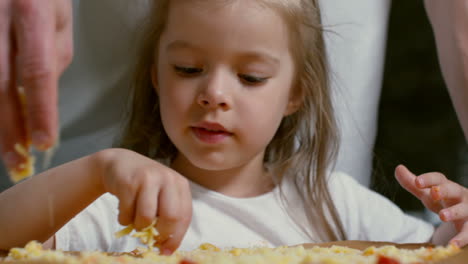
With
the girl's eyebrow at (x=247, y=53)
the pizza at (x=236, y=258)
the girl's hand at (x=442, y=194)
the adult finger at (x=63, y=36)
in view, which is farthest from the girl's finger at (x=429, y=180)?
the adult finger at (x=63, y=36)

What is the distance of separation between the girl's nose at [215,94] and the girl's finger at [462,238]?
0.37 metres

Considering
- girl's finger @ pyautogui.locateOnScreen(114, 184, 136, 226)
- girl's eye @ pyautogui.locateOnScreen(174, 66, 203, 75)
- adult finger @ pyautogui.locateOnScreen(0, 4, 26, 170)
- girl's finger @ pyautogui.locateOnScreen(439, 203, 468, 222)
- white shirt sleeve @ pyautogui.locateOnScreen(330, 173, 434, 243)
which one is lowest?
white shirt sleeve @ pyautogui.locateOnScreen(330, 173, 434, 243)

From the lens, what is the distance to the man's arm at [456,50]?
3.65 ft

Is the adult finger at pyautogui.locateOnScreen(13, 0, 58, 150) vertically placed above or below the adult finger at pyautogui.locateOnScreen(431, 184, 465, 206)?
above

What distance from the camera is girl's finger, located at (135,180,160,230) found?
2.23 ft

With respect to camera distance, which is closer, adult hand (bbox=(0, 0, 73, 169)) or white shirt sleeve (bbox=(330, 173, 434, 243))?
adult hand (bbox=(0, 0, 73, 169))

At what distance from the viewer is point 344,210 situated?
4.02 feet

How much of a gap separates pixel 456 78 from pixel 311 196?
1.08ft

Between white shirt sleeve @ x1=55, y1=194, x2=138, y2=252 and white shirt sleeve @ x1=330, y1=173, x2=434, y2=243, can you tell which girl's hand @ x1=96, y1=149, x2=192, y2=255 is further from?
white shirt sleeve @ x1=330, y1=173, x2=434, y2=243

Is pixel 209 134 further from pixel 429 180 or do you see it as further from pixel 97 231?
pixel 429 180

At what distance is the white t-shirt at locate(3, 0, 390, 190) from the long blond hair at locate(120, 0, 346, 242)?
0.16 m

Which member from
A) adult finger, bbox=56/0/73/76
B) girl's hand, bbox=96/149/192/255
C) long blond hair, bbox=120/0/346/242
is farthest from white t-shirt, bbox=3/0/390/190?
adult finger, bbox=56/0/73/76

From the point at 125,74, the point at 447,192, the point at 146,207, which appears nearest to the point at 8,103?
the point at 146,207

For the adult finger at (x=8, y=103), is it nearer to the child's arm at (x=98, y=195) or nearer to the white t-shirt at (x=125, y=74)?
the child's arm at (x=98, y=195)
